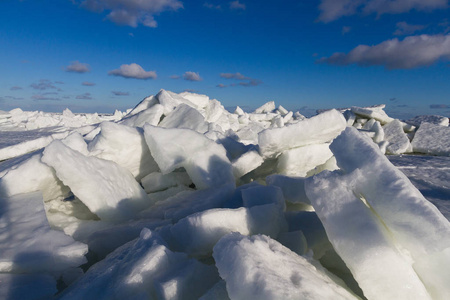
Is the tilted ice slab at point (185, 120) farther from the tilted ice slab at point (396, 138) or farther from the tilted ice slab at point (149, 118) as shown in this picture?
the tilted ice slab at point (396, 138)

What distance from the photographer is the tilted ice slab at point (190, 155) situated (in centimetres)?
239

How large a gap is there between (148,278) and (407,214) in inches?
39.1

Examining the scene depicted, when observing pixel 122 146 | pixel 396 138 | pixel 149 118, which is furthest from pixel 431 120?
pixel 122 146

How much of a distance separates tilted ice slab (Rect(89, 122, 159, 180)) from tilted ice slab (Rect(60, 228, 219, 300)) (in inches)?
52.7

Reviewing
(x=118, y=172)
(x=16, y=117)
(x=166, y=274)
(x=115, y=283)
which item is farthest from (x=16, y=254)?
(x=16, y=117)

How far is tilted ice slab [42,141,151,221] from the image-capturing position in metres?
1.93

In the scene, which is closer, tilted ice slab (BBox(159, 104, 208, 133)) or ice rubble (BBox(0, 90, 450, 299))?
ice rubble (BBox(0, 90, 450, 299))

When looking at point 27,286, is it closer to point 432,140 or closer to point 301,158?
point 301,158

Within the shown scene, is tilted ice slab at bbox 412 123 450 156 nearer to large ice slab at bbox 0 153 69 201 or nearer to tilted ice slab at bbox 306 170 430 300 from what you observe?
tilted ice slab at bbox 306 170 430 300

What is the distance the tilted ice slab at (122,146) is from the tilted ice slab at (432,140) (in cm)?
561

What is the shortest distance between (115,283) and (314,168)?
7.34 ft

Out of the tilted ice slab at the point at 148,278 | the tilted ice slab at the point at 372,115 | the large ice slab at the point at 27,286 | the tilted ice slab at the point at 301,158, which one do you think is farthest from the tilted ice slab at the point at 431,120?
the large ice slab at the point at 27,286

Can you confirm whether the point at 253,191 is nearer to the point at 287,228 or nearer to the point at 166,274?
the point at 287,228

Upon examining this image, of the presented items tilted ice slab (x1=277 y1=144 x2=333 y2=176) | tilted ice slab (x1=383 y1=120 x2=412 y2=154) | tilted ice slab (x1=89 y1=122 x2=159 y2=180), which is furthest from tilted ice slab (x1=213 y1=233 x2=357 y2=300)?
tilted ice slab (x1=383 y1=120 x2=412 y2=154)
